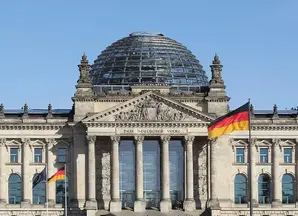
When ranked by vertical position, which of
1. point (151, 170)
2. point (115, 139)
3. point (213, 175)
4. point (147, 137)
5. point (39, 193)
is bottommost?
point (39, 193)

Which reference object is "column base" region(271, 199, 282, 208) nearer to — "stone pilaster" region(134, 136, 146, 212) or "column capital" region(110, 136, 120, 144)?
"stone pilaster" region(134, 136, 146, 212)

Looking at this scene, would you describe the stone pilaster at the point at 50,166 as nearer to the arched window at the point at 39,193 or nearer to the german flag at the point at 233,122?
the arched window at the point at 39,193

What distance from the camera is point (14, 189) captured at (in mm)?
136875

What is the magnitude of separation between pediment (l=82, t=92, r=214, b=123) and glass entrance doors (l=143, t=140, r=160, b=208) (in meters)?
3.86

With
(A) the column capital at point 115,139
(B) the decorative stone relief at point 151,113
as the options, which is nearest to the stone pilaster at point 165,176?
(B) the decorative stone relief at point 151,113

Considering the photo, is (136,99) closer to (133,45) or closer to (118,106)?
(118,106)

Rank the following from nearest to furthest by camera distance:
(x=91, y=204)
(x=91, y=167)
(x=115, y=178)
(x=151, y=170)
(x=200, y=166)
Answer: (x=91, y=204) → (x=115, y=178) → (x=91, y=167) → (x=151, y=170) → (x=200, y=166)

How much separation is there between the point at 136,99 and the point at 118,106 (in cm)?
241

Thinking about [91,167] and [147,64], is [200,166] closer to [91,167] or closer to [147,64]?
[91,167]

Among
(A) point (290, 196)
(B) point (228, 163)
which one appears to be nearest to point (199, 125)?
(B) point (228, 163)

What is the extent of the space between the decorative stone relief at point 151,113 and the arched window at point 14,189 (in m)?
15.0

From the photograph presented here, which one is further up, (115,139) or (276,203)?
(115,139)

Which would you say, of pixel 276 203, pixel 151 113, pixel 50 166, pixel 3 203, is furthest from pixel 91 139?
pixel 276 203

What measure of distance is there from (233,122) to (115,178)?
38013 millimetres
